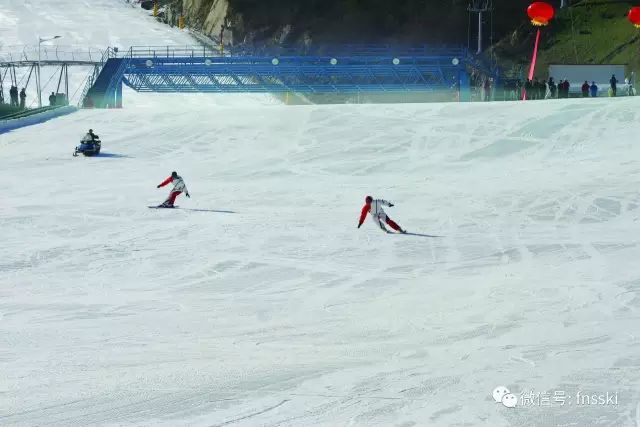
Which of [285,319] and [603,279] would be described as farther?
[603,279]

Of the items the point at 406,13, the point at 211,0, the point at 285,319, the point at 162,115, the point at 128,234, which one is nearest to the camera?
the point at 285,319

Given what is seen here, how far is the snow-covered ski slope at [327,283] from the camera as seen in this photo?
10.4m

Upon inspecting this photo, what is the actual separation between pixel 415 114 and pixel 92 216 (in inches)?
702

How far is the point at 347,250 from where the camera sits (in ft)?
62.0

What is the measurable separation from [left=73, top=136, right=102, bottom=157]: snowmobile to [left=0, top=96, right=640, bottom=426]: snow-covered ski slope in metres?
0.53

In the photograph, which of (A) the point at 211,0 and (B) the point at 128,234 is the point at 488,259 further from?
(A) the point at 211,0

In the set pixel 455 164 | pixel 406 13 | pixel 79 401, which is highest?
pixel 406 13

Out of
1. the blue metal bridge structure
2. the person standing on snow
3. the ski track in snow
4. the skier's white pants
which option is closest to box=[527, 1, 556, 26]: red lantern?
the ski track in snow

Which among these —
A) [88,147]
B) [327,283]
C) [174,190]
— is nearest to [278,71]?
[88,147]

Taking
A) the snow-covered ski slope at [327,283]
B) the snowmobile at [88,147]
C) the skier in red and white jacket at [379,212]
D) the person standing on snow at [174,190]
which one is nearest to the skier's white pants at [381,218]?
the skier in red and white jacket at [379,212]

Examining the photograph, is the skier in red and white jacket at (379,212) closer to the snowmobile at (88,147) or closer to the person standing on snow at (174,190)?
the person standing on snow at (174,190)

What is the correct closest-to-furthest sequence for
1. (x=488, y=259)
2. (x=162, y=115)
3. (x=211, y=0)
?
(x=488, y=259), (x=162, y=115), (x=211, y=0)

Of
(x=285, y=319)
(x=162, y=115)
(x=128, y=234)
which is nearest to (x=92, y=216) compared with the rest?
(x=128, y=234)

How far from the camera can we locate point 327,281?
1609 centimetres
